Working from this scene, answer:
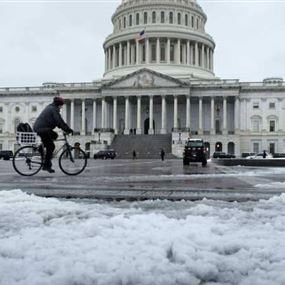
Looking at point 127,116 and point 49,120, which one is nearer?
point 49,120

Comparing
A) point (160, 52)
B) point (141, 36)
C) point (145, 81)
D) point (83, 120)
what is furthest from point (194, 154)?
point (160, 52)

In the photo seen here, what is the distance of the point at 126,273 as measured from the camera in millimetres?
3195

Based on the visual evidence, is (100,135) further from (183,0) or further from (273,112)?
(183,0)

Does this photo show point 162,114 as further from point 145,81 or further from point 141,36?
point 141,36

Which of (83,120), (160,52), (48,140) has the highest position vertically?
(160,52)

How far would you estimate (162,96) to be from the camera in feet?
302

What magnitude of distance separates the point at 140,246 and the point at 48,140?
988 centimetres

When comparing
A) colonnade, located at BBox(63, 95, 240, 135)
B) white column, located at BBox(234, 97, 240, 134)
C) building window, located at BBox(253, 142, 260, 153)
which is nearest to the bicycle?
colonnade, located at BBox(63, 95, 240, 135)

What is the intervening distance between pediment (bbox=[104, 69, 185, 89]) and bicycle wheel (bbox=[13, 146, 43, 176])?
77554mm

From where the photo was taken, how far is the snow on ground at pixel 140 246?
3.17m

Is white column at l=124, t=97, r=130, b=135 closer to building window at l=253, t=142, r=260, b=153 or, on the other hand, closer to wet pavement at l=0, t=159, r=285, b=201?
building window at l=253, t=142, r=260, b=153

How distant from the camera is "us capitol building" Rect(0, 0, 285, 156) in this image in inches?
3620

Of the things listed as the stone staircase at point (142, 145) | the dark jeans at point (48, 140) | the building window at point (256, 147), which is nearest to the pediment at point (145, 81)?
the stone staircase at point (142, 145)

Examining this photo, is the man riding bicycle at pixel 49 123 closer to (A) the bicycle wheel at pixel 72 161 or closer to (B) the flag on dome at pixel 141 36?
(A) the bicycle wheel at pixel 72 161
